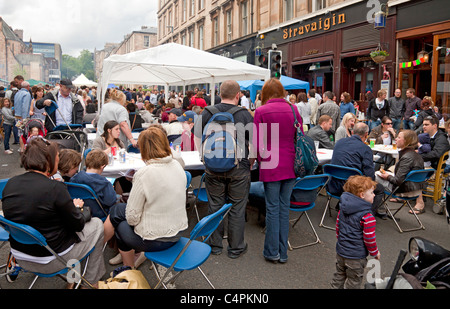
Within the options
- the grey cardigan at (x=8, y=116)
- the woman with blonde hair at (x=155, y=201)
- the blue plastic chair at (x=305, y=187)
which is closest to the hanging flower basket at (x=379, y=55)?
the blue plastic chair at (x=305, y=187)

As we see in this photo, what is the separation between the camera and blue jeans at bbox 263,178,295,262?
3945 mm

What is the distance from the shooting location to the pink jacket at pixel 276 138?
3832 mm

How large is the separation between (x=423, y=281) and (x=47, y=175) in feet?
8.78

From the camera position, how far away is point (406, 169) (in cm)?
520

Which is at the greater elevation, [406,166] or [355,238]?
[406,166]

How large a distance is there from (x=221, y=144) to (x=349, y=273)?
1734mm

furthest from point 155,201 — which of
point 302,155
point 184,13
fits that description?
point 184,13

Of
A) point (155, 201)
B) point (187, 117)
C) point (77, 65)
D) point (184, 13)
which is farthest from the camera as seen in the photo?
point (77, 65)

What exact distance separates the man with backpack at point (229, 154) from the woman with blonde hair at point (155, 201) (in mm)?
754

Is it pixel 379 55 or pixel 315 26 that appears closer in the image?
pixel 379 55

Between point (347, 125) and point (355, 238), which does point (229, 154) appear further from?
point (347, 125)

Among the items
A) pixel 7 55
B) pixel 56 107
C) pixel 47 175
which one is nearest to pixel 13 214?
pixel 47 175
